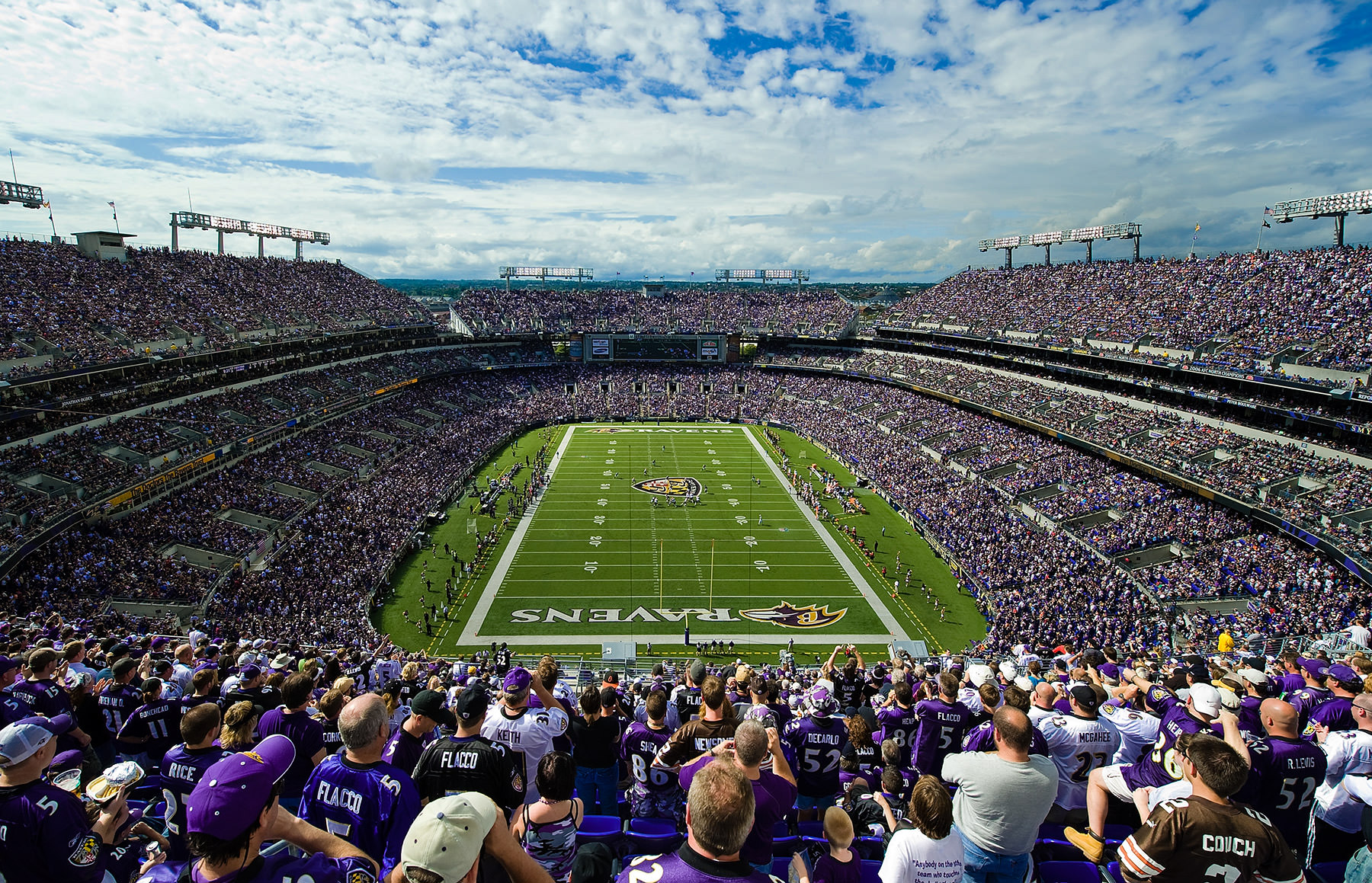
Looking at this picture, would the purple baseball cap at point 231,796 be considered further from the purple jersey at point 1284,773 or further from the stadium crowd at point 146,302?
the stadium crowd at point 146,302

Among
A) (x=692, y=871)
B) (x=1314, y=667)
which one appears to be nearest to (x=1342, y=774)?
(x=692, y=871)

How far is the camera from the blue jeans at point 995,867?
13.1 feet

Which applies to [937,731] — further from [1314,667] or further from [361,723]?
[1314,667]

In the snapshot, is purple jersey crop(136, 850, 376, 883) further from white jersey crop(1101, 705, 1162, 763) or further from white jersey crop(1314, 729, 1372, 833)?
white jersey crop(1314, 729, 1372, 833)

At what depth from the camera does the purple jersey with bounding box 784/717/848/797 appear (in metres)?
6.28

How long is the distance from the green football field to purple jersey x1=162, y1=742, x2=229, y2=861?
59.0 feet

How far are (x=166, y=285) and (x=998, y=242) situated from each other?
243 feet

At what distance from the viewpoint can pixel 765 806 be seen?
402cm

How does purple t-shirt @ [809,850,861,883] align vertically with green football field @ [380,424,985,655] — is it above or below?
above

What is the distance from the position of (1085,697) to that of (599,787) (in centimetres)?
428

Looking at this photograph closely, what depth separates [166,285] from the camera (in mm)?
42562

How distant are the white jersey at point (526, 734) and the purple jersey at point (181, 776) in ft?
5.90

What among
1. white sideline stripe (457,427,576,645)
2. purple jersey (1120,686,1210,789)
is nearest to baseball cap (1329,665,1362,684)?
purple jersey (1120,686,1210,789)

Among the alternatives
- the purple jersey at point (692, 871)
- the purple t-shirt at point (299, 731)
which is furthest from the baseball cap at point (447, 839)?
the purple t-shirt at point (299, 731)
